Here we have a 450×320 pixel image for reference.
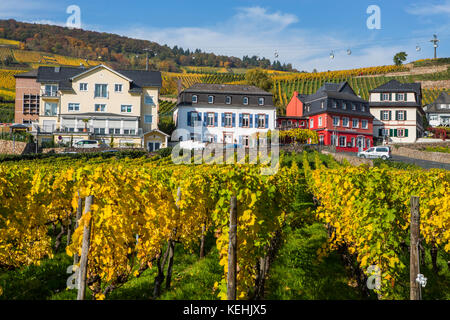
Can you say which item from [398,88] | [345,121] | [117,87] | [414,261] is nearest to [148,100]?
[117,87]

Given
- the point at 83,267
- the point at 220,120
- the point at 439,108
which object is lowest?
the point at 83,267

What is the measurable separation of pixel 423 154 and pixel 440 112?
3850 centimetres

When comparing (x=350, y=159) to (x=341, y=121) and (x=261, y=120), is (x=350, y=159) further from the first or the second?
(x=341, y=121)

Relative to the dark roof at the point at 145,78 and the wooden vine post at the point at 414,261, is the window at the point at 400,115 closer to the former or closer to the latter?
the dark roof at the point at 145,78

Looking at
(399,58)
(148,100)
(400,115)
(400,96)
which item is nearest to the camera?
(148,100)

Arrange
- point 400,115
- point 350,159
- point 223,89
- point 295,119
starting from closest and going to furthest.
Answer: point 350,159
point 223,89
point 295,119
point 400,115

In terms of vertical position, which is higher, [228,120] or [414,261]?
[228,120]

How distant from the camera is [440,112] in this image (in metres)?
67.9

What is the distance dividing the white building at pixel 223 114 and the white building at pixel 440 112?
129ft

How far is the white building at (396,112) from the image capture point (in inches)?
2068

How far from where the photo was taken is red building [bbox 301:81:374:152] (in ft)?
156

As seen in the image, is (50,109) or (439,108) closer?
(50,109)

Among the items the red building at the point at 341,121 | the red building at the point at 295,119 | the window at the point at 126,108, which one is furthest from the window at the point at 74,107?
the red building at the point at 341,121
